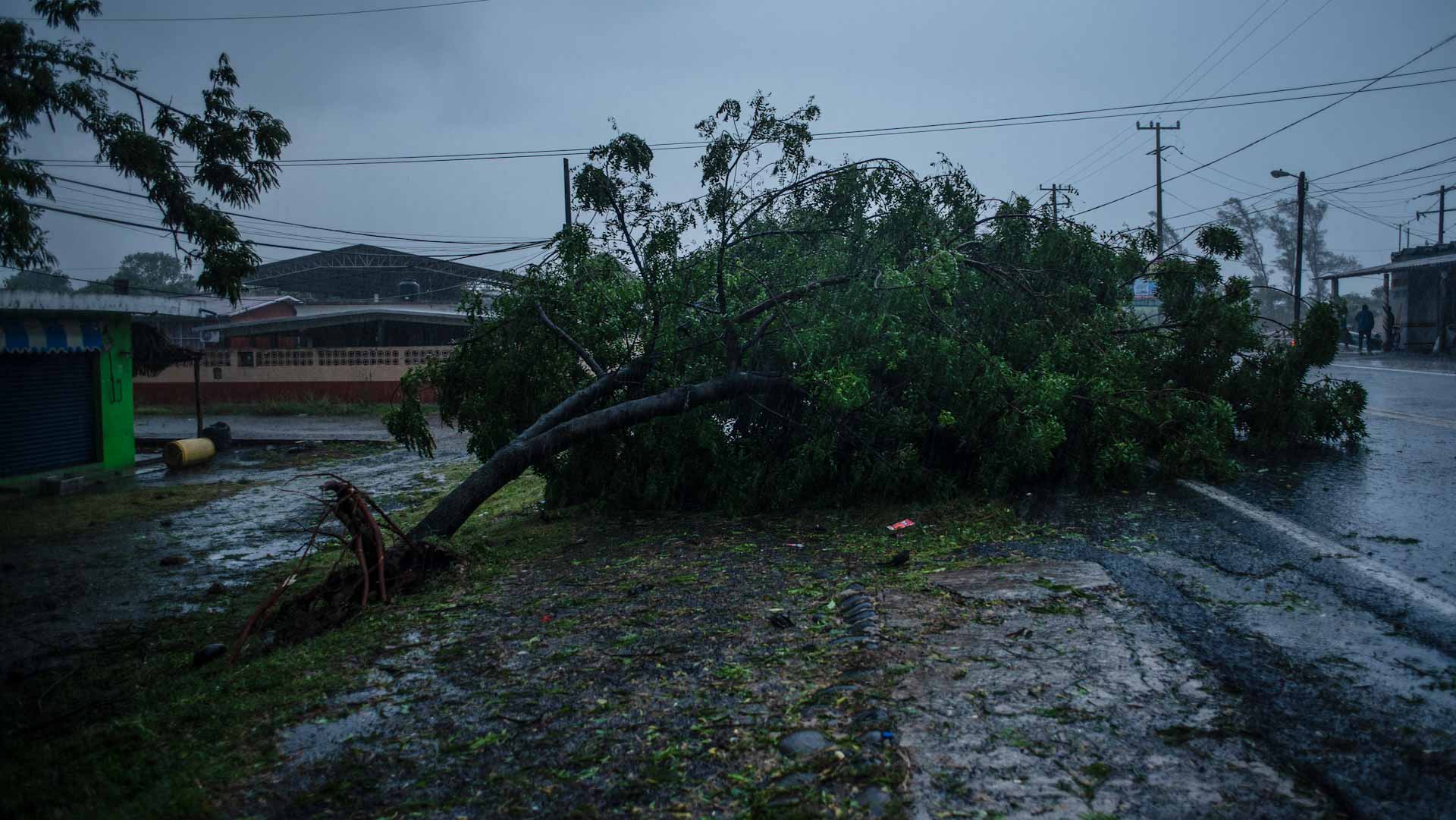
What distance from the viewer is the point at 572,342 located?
7.01m

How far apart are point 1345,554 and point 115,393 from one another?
15165mm

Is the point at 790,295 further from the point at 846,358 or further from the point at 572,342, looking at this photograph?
the point at 572,342

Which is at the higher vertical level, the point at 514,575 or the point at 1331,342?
the point at 1331,342

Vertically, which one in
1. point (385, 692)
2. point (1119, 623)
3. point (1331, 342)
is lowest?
point (385, 692)

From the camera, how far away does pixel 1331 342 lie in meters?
7.26

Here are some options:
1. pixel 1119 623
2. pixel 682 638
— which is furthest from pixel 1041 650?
pixel 682 638

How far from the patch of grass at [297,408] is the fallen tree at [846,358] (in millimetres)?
14774

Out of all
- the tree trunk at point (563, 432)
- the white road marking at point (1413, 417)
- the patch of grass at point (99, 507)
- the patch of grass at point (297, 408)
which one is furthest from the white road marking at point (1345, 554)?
the patch of grass at point (297, 408)

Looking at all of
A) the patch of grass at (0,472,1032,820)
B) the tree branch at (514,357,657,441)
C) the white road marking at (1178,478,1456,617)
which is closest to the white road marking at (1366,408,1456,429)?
the white road marking at (1178,478,1456,617)

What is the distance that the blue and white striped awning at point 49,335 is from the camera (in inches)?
432

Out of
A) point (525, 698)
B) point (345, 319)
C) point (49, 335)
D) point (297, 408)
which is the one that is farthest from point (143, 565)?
point (345, 319)

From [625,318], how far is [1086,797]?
18.0ft

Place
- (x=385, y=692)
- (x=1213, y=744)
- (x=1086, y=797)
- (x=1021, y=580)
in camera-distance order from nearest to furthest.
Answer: (x=1086, y=797) < (x=1213, y=744) < (x=385, y=692) < (x=1021, y=580)

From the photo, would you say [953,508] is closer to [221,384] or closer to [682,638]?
[682,638]
